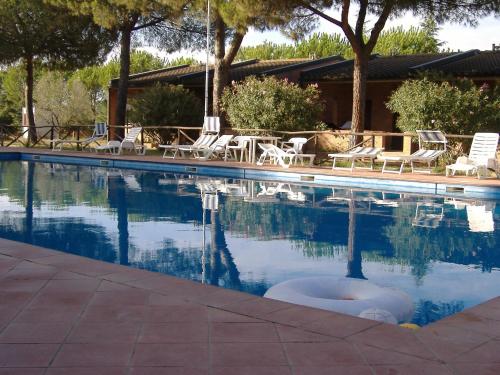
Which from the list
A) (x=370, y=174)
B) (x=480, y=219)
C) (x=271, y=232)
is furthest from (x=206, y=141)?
(x=271, y=232)

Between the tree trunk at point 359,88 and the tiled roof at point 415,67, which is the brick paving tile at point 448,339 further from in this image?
the tiled roof at point 415,67

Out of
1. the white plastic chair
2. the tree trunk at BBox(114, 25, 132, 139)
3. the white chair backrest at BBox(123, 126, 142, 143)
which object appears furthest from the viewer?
the tree trunk at BBox(114, 25, 132, 139)

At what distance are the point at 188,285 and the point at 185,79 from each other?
20.0m

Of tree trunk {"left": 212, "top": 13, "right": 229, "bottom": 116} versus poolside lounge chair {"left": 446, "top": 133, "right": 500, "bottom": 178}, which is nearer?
poolside lounge chair {"left": 446, "top": 133, "right": 500, "bottom": 178}

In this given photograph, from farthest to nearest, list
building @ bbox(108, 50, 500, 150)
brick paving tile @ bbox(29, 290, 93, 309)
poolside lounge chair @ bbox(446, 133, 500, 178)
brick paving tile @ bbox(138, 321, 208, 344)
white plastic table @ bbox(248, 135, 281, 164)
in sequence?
building @ bbox(108, 50, 500, 150)
white plastic table @ bbox(248, 135, 281, 164)
poolside lounge chair @ bbox(446, 133, 500, 178)
brick paving tile @ bbox(29, 290, 93, 309)
brick paving tile @ bbox(138, 321, 208, 344)

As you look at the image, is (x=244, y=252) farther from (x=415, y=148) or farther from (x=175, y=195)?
(x=415, y=148)

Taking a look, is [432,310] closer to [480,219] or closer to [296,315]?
[296,315]

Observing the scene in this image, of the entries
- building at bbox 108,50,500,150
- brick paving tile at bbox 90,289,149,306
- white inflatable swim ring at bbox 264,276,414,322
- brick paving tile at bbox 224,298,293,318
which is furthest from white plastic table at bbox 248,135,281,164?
brick paving tile at bbox 224,298,293,318

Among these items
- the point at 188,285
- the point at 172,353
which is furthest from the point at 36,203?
the point at 172,353

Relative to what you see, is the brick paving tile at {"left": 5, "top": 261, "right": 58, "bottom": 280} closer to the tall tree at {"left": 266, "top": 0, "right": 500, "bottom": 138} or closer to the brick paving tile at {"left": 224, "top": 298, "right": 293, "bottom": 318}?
the brick paving tile at {"left": 224, "top": 298, "right": 293, "bottom": 318}

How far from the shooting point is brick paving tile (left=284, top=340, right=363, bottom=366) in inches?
120

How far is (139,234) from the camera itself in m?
7.74

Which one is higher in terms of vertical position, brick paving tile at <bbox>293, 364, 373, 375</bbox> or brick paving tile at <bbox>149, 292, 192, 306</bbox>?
brick paving tile at <bbox>149, 292, 192, 306</bbox>

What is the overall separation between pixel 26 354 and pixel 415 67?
689 inches
